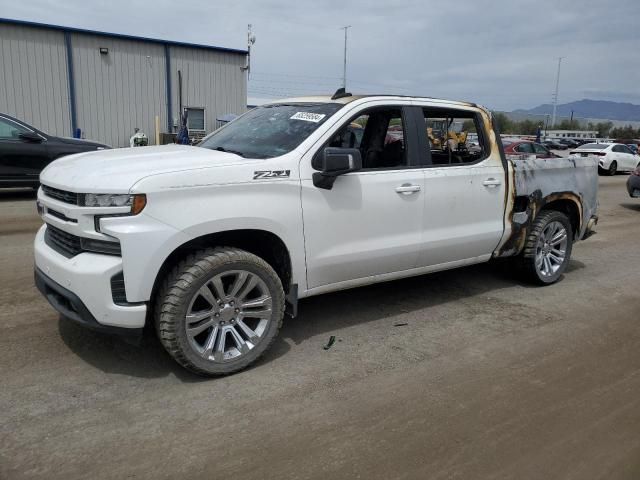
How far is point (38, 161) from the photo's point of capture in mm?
11008

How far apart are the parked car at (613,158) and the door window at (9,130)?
21736 millimetres

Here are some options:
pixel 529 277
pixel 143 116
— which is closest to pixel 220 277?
pixel 529 277

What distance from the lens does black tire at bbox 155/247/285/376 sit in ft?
11.3

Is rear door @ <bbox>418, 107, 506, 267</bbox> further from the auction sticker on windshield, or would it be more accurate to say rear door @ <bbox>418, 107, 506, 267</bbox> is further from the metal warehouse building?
the metal warehouse building

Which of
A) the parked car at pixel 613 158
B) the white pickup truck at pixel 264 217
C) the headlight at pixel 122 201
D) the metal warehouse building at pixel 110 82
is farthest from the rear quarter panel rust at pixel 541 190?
the metal warehouse building at pixel 110 82

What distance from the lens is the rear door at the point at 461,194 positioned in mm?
4754

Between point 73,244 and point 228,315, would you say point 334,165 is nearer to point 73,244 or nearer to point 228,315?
point 228,315

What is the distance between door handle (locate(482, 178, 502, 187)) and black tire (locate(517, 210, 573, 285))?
841 mm

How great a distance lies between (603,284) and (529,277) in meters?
1.02

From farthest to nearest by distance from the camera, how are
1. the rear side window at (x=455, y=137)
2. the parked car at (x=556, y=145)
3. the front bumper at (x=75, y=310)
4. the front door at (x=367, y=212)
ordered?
the parked car at (x=556, y=145) < the rear side window at (x=455, y=137) < the front door at (x=367, y=212) < the front bumper at (x=75, y=310)

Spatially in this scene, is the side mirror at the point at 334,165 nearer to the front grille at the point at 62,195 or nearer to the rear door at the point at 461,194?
the rear door at the point at 461,194

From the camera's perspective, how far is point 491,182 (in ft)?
16.9

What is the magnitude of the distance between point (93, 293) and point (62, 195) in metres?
0.74

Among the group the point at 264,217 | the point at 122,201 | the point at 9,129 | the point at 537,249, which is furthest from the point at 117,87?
the point at 122,201
